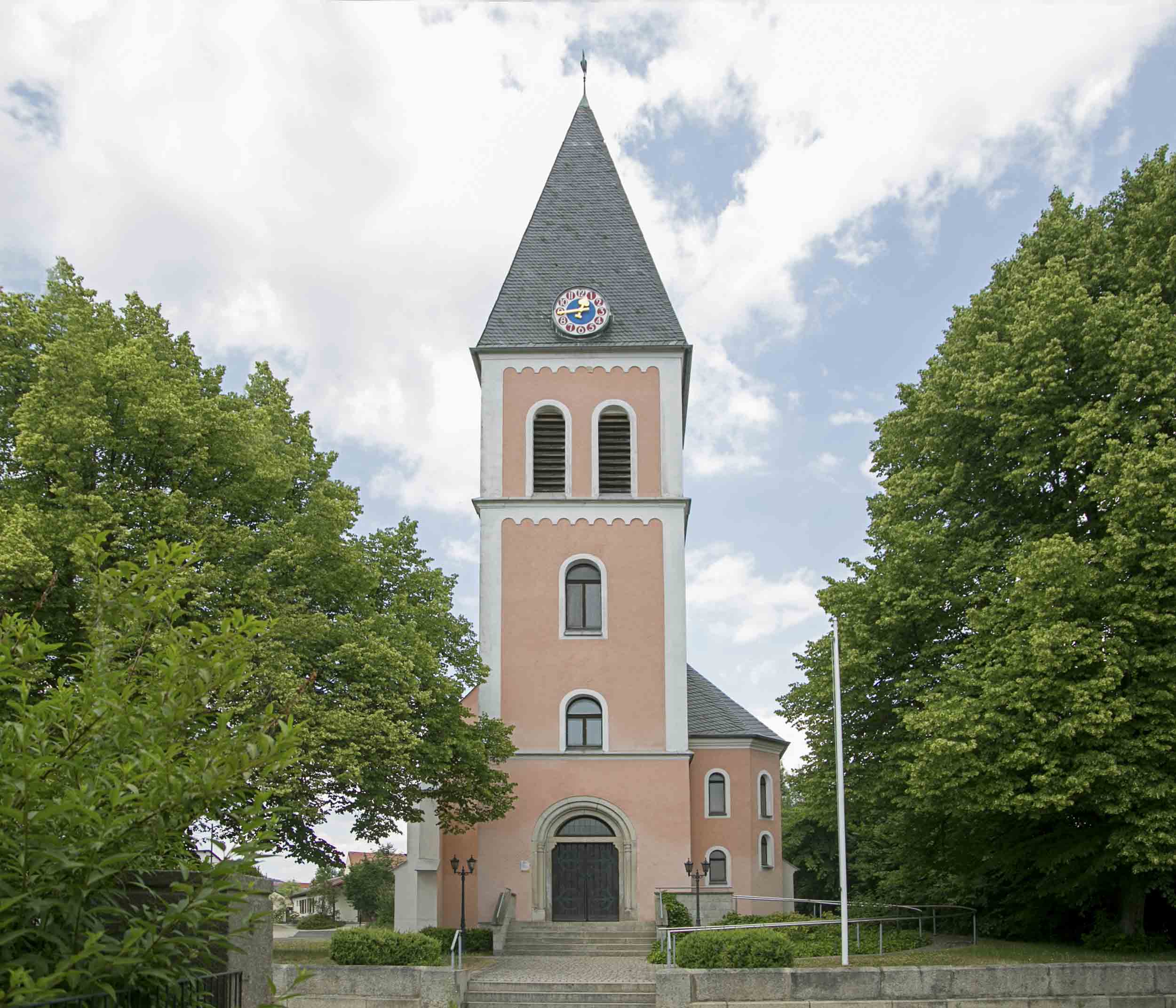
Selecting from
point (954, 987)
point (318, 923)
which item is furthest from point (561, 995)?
point (318, 923)

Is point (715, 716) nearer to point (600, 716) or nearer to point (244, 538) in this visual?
point (600, 716)

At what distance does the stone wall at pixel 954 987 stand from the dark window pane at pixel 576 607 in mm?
13692

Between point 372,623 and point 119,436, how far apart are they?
229 inches

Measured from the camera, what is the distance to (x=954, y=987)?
17594 mm

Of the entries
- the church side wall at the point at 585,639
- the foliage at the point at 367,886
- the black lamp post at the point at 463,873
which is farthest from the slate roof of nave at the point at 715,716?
the foliage at the point at 367,886

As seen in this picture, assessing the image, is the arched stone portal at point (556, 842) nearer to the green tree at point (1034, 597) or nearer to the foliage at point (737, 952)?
the green tree at point (1034, 597)

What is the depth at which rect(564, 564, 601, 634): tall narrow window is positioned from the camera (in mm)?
30812

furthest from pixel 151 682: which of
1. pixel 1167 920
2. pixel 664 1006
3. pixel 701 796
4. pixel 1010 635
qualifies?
pixel 701 796

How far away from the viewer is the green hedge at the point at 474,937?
86.1 feet

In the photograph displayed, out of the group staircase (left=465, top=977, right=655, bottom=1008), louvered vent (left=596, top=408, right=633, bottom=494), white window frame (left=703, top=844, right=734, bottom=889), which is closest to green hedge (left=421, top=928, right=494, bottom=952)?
staircase (left=465, top=977, right=655, bottom=1008)

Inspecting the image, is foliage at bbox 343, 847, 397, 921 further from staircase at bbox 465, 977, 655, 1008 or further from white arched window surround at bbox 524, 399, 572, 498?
staircase at bbox 465, 977, 655, 1008

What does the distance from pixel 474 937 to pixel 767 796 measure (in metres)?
12.8

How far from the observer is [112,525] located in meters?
Result: 20.2

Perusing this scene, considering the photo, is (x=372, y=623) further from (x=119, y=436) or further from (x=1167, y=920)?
(x=1167, y=920)
